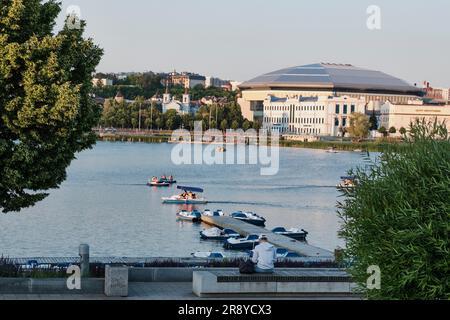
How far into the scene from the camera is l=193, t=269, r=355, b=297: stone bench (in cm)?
1092

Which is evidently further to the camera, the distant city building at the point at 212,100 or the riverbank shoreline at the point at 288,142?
the distant city building at the point at 212,100

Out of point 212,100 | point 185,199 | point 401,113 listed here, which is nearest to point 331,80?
point 401,113

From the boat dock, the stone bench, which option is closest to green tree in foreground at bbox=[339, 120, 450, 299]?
the stone bench

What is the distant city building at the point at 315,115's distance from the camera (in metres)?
123

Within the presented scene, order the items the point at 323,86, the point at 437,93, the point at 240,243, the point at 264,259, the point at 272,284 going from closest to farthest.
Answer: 1. the point at 272,284
2. the point at 264,259
3. the point at 240,243
4. the point at 323,86
5. the point at 437,93

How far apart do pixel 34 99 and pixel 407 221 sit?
505 cm

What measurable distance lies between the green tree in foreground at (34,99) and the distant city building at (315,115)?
362 feet

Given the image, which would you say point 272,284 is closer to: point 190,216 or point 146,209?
point 190,216

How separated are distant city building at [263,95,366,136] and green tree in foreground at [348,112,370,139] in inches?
254

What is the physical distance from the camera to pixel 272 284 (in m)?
11.1

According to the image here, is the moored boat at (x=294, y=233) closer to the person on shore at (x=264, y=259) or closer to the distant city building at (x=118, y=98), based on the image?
the person on shore at (x=264, y=259)

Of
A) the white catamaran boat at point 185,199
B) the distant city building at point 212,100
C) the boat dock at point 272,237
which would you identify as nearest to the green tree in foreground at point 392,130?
the distant city building at point 212,100

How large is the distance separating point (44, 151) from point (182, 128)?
102 meters

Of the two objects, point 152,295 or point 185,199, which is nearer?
point 152,295
